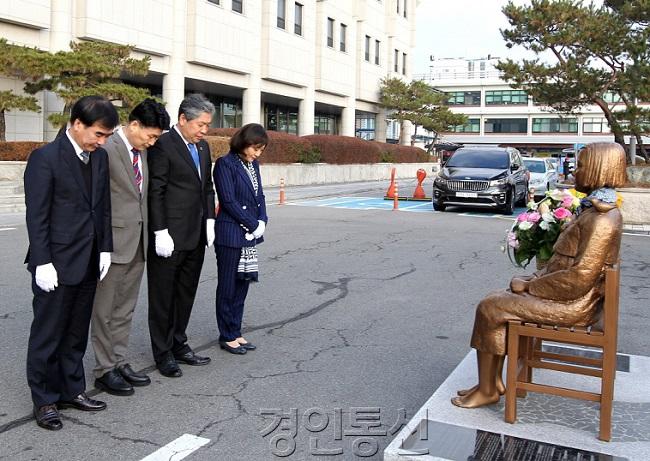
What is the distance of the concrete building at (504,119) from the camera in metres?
89.3

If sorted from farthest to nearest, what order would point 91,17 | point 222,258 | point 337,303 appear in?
1. point 91,17
2. point 337,303
3. point 222,258

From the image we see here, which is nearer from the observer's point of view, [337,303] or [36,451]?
[36,451]

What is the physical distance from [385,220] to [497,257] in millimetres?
5891

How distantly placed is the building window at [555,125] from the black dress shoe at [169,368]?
89608mm

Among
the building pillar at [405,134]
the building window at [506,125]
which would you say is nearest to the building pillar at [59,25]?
the building pillar at [405,134]

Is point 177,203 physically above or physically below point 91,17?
below

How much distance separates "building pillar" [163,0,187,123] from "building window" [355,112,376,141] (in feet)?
82.3

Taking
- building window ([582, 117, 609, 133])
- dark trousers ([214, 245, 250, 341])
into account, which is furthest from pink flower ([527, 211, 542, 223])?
building window ([582, 117, 609, 133])

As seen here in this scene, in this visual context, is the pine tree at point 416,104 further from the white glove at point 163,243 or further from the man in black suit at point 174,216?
the white glove at point 163,243

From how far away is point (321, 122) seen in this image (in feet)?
160

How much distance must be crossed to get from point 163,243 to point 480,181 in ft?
48.3

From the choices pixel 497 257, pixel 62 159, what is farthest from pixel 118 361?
pixel 497 257

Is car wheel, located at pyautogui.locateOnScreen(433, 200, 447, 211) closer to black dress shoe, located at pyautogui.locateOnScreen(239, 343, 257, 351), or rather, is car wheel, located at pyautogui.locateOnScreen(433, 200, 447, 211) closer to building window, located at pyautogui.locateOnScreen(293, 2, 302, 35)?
black dress shoe, located at pyautogui.locateOnScreen(239, 343, 257, 351)

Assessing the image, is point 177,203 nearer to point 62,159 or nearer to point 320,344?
point 62,159
